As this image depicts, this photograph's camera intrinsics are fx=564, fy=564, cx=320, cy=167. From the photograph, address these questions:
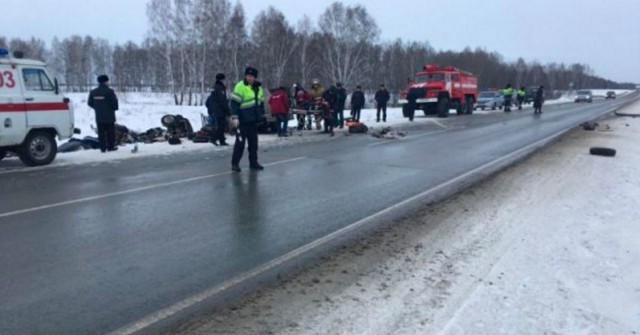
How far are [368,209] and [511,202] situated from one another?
7.18 ft

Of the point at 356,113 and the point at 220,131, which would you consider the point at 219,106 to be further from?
the point at 356,113

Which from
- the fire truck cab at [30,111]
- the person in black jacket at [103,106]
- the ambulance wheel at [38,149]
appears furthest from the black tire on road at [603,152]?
the ambulance wheel at [38,149]

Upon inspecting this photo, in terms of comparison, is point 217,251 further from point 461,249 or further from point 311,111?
point 311,111

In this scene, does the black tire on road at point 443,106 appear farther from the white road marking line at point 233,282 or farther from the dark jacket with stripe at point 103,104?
the white road marking line at point 233,282

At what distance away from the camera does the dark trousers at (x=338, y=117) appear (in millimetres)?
22834

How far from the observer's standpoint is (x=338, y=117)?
2417cm

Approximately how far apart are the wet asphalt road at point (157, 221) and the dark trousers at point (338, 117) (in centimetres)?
932

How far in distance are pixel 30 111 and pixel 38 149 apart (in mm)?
857

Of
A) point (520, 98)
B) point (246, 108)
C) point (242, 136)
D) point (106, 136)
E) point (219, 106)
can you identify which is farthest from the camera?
point (520, 98)

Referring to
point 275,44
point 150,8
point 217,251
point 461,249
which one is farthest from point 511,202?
point 275,44

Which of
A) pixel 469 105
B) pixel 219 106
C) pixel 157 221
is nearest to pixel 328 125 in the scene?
pixel 219 106

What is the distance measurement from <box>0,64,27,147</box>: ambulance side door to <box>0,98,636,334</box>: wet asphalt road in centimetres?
96

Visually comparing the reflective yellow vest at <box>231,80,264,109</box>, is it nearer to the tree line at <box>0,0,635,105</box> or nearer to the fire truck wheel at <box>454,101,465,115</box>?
the fire truck wheel at <box>454,101,465,115</box>

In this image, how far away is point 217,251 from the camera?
5609 millimetres
